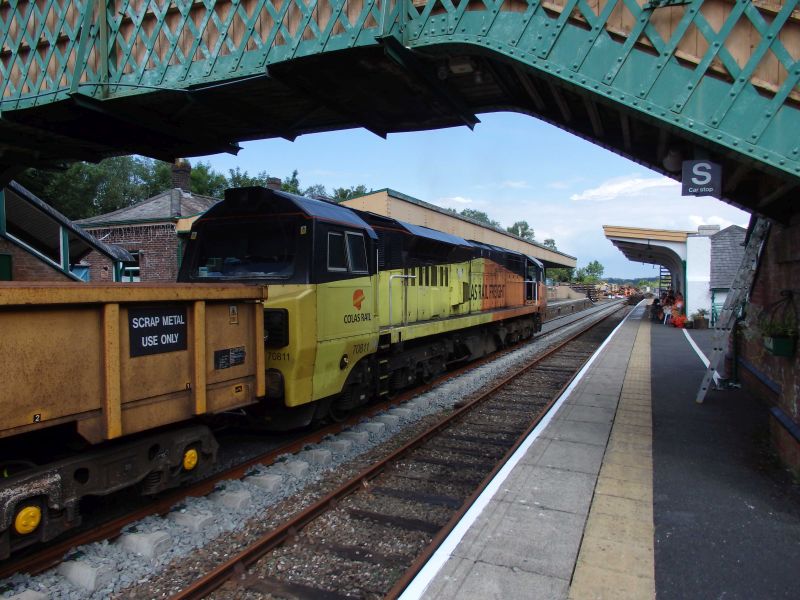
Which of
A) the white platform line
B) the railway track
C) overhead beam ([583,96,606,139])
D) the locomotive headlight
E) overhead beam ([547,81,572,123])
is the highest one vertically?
overhead beam ([547,81,572,123])

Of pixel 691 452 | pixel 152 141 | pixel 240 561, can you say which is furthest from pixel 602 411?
pixel 152 141

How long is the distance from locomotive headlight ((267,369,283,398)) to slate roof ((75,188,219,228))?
1522cm

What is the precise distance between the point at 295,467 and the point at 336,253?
2.70 m

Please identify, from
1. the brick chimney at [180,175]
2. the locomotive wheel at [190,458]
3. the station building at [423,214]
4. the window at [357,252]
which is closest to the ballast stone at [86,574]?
the locomotive wheel at [190,458]

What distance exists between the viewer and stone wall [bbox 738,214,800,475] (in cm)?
592

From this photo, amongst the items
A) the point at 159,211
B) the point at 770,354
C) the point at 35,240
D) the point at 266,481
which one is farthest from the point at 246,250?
the point at 159,211

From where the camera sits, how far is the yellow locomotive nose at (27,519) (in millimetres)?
3598

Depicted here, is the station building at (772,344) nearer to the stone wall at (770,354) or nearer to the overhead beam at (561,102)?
the stone wall at (770,354)

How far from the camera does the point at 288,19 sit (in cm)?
687

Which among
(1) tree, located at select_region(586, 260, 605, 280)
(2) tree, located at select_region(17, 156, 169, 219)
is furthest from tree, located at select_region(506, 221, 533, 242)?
(2) tree, located at select_region(17, 156, 169, 219)

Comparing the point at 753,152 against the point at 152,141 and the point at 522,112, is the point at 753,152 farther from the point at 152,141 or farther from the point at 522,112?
the point at 152,141

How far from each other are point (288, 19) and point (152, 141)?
13.4 feet

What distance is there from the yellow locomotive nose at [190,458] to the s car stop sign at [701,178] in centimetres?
606

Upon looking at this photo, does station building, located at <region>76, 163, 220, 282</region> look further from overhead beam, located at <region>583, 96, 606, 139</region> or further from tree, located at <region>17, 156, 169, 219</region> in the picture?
tree, located at <region>17, 156, 169, 219</region>
